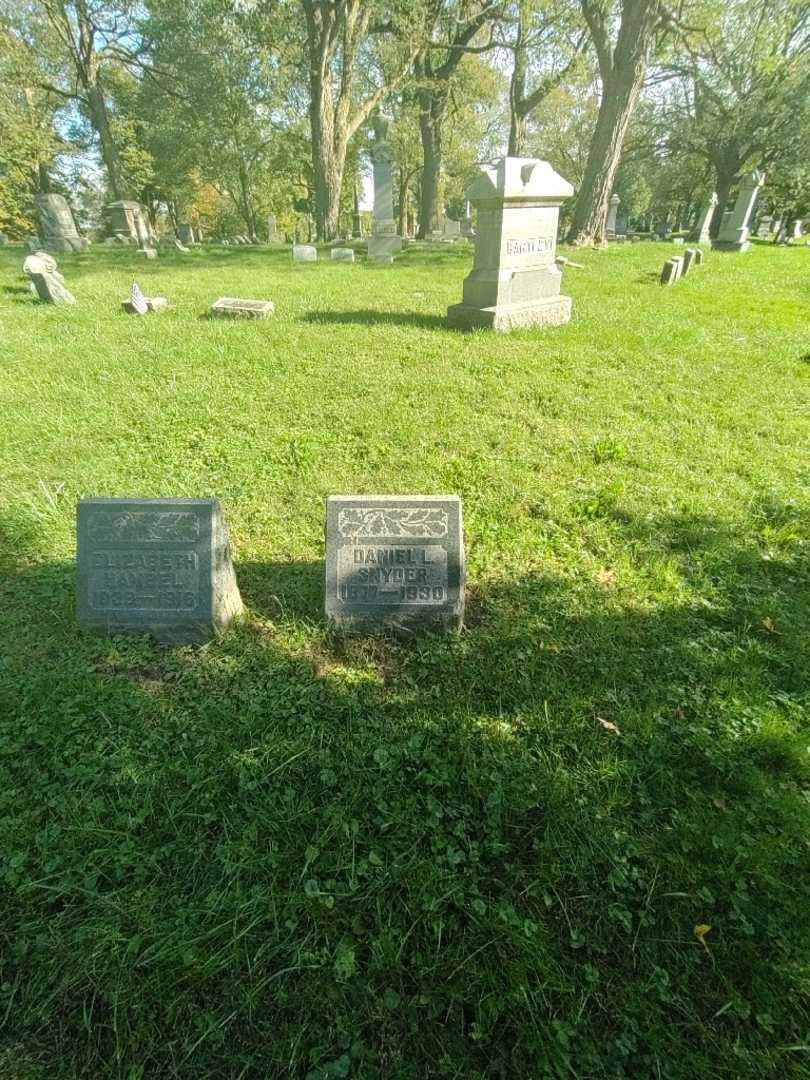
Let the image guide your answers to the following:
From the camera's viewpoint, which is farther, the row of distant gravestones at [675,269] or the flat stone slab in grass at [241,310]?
the row of distant gravestones at [675,269]

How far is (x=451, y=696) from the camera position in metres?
2.43

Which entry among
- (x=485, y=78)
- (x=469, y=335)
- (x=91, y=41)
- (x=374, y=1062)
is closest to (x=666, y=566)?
(x=374, y=1062)

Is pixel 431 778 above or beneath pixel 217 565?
beneath

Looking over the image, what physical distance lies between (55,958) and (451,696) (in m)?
1.60

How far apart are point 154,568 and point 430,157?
81.2 feet

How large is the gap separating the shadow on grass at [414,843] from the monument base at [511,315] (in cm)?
548

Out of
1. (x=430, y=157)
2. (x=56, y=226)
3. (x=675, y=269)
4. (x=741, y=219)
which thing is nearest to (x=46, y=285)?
(x=56, y=226)

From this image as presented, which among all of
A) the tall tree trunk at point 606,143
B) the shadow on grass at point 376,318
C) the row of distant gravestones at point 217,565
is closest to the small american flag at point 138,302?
the shadow on grass at point 376,318

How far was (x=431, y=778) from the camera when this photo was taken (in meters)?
2.06

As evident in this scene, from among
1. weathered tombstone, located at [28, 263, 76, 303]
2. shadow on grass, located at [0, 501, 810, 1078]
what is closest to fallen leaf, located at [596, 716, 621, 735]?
shadow on grass, located at [0, 501, 810, 1078]

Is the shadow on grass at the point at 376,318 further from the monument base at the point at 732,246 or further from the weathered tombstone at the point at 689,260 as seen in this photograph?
the monument base at the point at 732,246

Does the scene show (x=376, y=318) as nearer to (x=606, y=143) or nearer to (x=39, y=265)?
(x=39, y=265)

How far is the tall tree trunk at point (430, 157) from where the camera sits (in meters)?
21.0

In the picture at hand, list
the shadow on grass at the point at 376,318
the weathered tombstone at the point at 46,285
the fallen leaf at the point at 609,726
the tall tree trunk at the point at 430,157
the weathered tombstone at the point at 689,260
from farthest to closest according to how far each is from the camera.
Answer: the tall tree trunk at the point at 430,157 → the weathered tombstone at the point at 689,260 → the weathered tombstone at the point at 46,285 → the shadow on grass at the point at 376,318 → the fallen leaf at the point at 609,726
